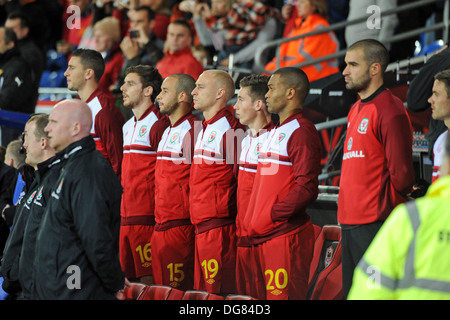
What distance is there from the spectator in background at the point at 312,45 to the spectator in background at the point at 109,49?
6.54 feet

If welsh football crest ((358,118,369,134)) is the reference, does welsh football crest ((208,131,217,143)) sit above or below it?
below

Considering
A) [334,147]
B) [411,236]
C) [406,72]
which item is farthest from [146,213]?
[411,236]

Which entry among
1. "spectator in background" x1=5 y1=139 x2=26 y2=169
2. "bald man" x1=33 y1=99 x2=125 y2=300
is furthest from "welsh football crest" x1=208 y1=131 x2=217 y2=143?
"spectator in background" x1=5 y1=139 x2=26 y2=169

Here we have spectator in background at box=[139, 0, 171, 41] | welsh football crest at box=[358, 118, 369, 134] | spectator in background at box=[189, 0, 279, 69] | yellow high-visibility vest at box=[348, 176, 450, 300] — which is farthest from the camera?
spectator in background at box=[139, 0, 171, 41]

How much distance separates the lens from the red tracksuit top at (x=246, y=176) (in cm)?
566

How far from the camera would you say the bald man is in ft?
13.7

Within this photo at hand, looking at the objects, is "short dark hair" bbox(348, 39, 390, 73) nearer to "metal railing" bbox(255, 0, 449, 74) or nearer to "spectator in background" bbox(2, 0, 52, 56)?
"metal railing" bbox(255, 0, 449, 74)

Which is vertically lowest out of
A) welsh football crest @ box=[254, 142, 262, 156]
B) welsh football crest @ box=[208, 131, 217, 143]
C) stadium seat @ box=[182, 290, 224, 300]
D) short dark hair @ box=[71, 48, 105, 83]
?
stadium seat @ box=[182, 290, 224, 300]

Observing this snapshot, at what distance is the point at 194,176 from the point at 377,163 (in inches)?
63.1

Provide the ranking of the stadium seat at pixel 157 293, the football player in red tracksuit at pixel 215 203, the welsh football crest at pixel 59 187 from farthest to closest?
the football player in red tracksuit at pixel 215 203, the stadium seat at pixel 157 293, the welsh football crest at pixel 59 187

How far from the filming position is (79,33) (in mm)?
12000

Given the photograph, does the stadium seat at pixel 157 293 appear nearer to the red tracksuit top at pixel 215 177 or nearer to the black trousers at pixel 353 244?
the red tracksuit top at pixel 215 177

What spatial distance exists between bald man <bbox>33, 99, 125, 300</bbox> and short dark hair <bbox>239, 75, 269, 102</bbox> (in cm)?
182

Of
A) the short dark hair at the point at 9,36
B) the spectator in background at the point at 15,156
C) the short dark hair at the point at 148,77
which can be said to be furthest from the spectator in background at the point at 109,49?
the short dark hair at the point at 148,77
